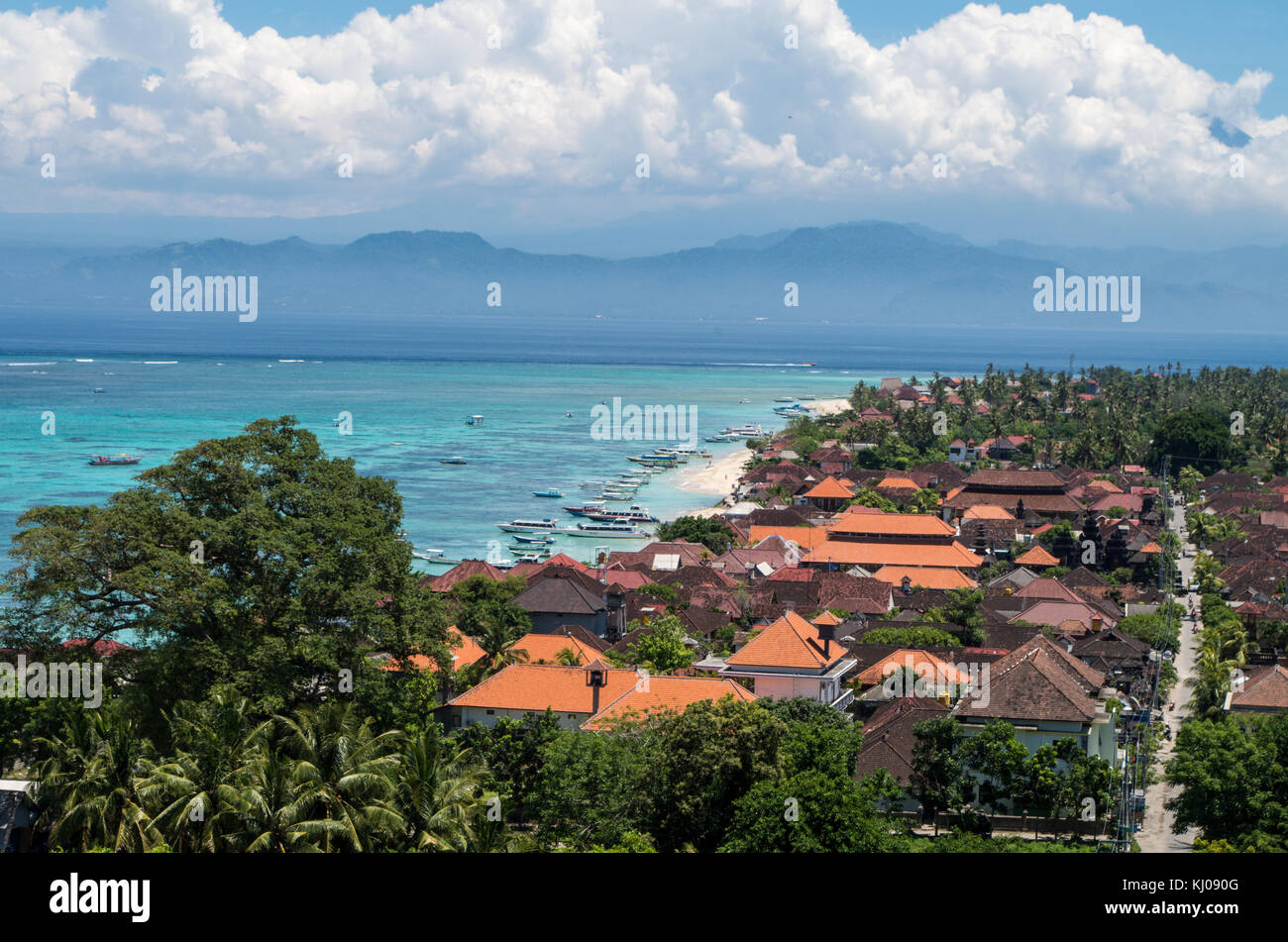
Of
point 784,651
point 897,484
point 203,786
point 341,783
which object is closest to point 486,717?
point 784,651

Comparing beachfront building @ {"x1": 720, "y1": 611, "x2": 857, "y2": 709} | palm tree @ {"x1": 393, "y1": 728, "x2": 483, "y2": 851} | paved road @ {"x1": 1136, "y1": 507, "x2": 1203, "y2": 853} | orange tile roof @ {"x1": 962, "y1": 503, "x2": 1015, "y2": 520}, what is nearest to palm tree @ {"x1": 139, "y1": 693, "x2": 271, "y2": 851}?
palm tree @ {"x1": 393, "y1": 728, "x2": 483, "y2": 851}

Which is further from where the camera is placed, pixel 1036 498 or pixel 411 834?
pixel 1036 498

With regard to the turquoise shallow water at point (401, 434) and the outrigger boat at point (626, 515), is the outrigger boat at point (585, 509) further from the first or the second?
the turquoise shallow water at point (401, 434)

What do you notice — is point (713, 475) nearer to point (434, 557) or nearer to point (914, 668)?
point (434, 557)
